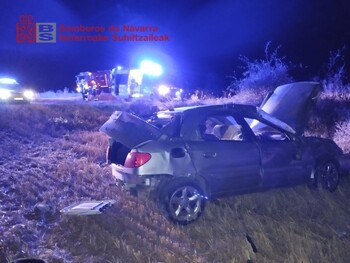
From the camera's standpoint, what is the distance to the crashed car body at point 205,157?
5500 mm

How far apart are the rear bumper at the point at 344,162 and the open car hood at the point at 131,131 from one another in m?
3.23

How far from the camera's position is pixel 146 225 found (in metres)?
5.49

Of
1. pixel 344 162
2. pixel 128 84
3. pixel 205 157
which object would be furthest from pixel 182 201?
pixel 128 84

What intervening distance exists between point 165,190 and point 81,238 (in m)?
1.21

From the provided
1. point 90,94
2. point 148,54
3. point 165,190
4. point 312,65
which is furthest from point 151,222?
point 148,54

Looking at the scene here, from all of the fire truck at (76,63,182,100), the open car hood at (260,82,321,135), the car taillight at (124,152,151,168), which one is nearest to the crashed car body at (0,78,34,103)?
the fire truck at (76,63,182,100)

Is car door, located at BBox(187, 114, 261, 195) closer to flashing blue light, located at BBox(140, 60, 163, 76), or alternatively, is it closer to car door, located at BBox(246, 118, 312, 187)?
car door, located at BBox(246, 118, 312, 187)

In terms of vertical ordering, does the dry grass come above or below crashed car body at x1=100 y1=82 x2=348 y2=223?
below

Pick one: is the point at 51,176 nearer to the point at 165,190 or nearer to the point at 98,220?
the point at 98,220

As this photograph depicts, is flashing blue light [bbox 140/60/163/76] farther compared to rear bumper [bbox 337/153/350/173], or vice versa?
flashing blue light [bbox 140/60/163/76]

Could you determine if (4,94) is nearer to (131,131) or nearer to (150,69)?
(150,69)

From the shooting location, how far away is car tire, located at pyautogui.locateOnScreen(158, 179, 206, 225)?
17.9 ft

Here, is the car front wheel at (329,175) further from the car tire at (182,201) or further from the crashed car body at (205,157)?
the car tire at (182,201)

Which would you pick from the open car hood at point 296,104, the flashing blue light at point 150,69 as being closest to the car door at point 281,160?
the open car hood at point 296,104
